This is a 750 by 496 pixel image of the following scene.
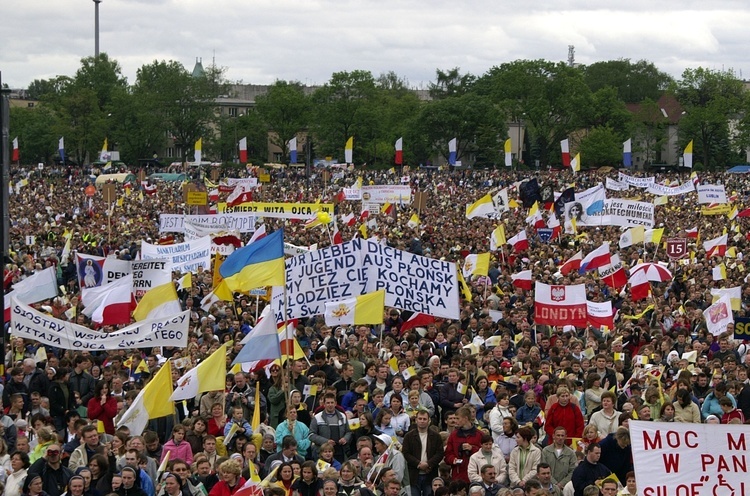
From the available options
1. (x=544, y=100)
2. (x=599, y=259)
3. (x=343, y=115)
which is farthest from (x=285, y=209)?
(x=343, y=115)

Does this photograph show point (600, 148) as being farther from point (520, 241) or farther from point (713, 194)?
point (520, 241)

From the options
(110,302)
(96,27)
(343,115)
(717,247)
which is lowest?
(717,247)

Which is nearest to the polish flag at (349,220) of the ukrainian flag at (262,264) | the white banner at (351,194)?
the white banner at (351,194)

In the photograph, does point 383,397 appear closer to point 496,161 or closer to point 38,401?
point 38,401

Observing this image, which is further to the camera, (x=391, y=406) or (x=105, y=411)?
(x=105, y=411)

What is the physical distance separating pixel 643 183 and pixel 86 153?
8131cm

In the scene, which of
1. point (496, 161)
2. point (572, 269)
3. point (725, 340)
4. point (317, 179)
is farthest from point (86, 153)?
point (725, 340)

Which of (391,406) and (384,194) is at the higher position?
(384,194)

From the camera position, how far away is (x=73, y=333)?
14.3 meters

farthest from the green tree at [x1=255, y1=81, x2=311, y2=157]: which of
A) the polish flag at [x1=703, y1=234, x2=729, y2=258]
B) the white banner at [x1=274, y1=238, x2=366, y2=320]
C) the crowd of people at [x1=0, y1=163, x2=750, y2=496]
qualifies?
the white banner at [x1=274, y1=238, x2=366, y2=320]

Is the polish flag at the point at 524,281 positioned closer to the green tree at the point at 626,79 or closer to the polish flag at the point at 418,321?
the polish flag at the point at 418,321

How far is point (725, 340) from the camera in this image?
16.2 meters

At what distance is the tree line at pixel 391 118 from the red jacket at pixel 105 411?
8477 centimetres

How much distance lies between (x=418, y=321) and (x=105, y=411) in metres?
6.30
